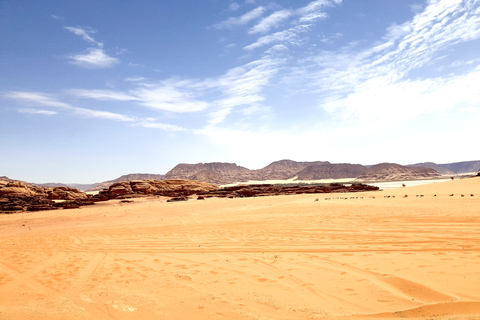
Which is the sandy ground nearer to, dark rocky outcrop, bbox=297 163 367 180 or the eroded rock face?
the eroded rock face

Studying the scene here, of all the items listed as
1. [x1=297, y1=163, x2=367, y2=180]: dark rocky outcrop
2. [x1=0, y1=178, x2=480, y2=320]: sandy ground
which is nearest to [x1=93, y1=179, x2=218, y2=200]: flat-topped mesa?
[x1=0, y1=178, x2=480, y2=320]: sandy ground

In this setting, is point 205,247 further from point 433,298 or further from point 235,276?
point 433,298

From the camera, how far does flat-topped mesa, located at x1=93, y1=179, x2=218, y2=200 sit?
43.4 metres

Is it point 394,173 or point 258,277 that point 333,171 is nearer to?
point 394,173

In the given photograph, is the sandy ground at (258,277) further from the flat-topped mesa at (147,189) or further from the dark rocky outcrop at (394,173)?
the dark rocky outcrop at (394,173)

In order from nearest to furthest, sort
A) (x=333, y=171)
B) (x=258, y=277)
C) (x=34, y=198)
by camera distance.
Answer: (x=258, y=277) → (x=34, y=198) → (x=333, y=171)

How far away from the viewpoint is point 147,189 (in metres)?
48.9

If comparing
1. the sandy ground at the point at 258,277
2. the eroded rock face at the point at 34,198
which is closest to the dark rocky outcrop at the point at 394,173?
the eroded rock face at the point at 34,198

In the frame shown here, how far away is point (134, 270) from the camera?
6.18m

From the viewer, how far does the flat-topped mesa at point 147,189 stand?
142 ft

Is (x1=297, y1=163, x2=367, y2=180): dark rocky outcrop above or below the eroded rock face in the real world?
above

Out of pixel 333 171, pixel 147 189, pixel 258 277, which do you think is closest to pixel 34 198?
pixel 147 189

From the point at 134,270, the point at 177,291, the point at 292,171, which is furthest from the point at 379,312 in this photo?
the point at 292,171

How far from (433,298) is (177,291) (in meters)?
3.94
